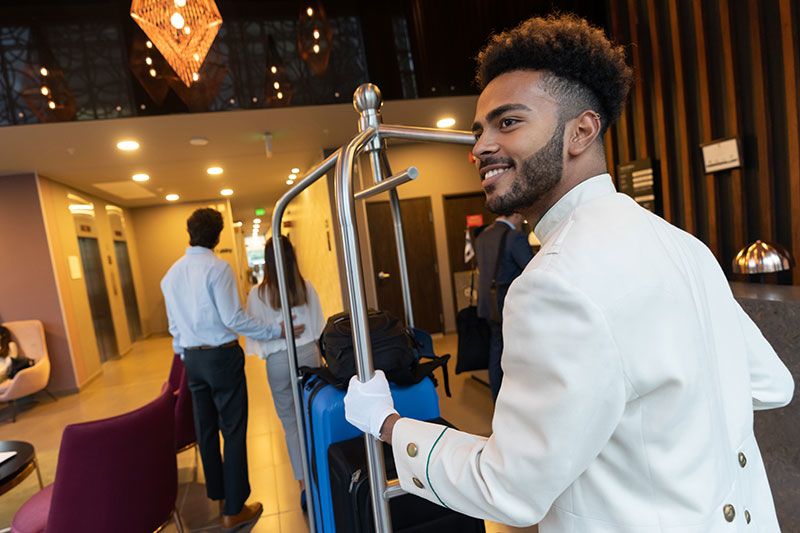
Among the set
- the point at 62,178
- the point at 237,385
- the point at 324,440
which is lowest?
the point at 237,385

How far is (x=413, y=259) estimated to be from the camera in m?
6.57

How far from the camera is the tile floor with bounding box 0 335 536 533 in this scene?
2688mm

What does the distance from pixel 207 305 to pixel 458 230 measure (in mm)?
4588

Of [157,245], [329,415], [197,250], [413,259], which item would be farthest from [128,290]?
[329,415]

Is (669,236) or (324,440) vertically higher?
(669,236)

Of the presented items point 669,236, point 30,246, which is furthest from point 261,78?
point 30,246

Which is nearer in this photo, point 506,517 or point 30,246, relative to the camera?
point 506,517

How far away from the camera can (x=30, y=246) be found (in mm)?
5773

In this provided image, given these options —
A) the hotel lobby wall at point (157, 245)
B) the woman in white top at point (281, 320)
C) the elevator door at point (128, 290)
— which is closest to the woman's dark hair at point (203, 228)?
the woman in white top at point (281, 320)

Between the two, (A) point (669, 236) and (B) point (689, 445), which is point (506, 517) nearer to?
(B) point (689, 445)

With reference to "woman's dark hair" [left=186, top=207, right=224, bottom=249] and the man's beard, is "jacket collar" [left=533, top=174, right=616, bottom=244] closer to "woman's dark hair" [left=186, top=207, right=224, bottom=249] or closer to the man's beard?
the man's beard

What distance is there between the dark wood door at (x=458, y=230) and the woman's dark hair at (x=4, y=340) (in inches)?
213

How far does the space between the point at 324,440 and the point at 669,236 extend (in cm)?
99

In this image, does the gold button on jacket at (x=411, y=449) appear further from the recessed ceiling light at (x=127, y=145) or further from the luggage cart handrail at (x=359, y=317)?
the recessed ceiling light at (x=127, y=145)
